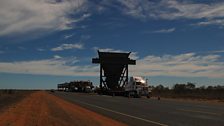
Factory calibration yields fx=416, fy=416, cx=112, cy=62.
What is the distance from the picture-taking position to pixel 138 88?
199 feet

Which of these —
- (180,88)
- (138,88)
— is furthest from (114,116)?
(180,88)

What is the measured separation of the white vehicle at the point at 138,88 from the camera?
60.5 meters

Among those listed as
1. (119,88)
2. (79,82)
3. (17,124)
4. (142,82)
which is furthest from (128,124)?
(79,82)

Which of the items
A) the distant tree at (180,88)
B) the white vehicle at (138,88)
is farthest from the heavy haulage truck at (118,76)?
the distant tree at (180,88)

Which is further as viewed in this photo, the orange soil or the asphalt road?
the orange soil

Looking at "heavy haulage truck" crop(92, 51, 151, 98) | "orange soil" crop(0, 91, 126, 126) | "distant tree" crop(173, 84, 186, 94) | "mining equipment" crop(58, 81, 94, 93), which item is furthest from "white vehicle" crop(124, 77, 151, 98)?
"mining equipment" crop(58, 81, 94, 93)

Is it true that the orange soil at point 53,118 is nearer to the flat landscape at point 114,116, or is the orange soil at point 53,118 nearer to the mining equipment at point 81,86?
the flat landscape at point 114,116

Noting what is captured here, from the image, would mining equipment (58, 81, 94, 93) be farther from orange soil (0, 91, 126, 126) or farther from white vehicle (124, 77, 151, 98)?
orange soil (0, 91, 126, 126)

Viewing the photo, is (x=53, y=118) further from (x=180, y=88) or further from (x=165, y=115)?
(x=180, y=88)

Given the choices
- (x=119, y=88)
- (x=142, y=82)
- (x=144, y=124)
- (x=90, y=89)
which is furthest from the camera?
(x=90, y=89)

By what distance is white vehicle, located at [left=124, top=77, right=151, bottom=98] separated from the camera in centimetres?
6047

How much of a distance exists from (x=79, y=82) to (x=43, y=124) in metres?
→ 89.5

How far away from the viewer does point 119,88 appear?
69312mm

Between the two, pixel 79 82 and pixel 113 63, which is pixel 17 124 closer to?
pixel 113 63
